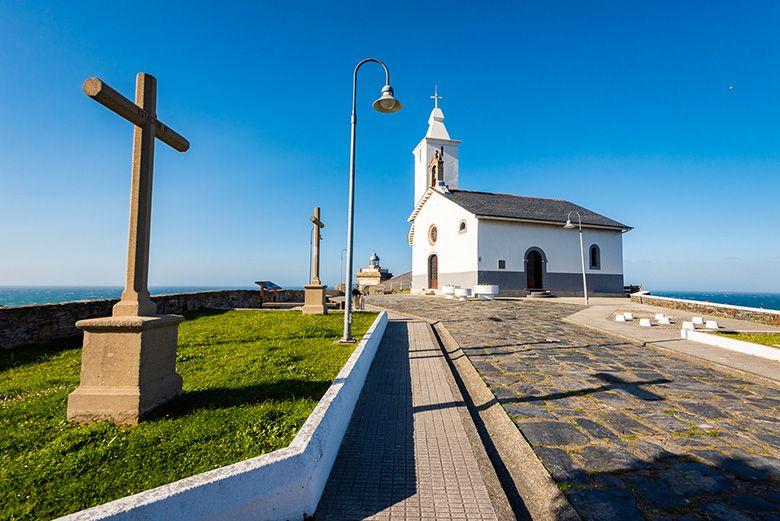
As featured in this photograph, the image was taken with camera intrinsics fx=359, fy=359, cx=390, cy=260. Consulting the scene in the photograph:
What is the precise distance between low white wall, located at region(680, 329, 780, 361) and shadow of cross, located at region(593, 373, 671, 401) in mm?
3172

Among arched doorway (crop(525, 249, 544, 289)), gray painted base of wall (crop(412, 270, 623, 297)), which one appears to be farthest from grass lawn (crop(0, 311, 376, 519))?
arched doorway (crop(525, 249, 544, 289))

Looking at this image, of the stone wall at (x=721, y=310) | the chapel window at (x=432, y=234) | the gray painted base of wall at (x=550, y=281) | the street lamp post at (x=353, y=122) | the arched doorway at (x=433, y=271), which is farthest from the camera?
the chapel window at (x=432, y=234)

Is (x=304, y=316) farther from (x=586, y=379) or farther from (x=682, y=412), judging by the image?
(x=682, y=412)

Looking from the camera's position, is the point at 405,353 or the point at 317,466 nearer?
the point at 317,466

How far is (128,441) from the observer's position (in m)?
3.07

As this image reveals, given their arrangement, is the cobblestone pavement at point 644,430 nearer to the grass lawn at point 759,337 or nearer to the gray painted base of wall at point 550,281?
the grass lawn at point 759,337

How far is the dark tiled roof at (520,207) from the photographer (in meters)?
25.0

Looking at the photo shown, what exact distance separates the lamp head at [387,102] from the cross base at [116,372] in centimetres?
668

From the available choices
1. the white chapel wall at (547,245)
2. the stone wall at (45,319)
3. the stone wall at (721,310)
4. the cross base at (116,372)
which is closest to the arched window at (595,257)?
the white chapel wall at (547,245)

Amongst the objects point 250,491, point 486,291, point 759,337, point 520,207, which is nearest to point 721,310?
point 759,337

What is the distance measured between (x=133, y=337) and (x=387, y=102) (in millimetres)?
6953

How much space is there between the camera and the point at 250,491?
7.66 ft

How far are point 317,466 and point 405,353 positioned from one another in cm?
516

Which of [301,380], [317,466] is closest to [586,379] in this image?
[301,380]
